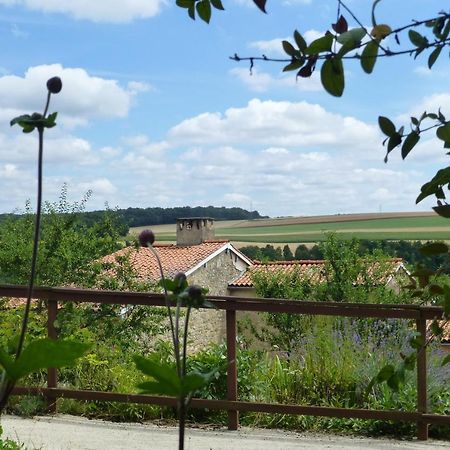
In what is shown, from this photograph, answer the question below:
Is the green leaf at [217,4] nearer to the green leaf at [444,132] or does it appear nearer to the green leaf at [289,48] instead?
the green leaf at [289,48]

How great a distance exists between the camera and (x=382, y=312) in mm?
6141

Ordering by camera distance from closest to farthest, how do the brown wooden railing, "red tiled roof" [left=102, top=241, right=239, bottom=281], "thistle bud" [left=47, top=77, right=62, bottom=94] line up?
"thistle bud" [left=47, top=77, right=62, bottom=94]
the brown wooden railing
"red tiled roof" [left=102, top=241, right=239, bottom=281]

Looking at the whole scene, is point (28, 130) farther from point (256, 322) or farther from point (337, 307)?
point (256, 322)

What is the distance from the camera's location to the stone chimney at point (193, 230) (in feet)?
151

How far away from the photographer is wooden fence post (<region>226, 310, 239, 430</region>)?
618 cm

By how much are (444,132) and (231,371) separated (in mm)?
5120

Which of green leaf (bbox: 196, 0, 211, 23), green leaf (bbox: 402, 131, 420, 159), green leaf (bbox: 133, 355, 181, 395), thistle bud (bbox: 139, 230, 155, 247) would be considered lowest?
green leaf (bbox: 133, 355, 181, 395)

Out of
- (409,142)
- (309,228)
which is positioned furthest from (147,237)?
(309,228)

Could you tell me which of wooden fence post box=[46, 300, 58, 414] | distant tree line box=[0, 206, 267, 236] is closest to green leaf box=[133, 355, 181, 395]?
wooden fence post box=[46, 300, 58, 414]

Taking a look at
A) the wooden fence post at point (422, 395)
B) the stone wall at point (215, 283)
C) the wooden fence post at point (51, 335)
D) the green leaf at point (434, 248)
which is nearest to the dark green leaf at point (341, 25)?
the green leaf at point (434, 248)

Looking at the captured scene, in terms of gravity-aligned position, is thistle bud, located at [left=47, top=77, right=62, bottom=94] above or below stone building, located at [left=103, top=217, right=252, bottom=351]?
above

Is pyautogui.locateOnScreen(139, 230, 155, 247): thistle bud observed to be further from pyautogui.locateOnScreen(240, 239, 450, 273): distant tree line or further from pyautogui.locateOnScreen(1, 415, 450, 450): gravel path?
pyautogui.locateOnScreen(1, 415, 450, 450): gravel path

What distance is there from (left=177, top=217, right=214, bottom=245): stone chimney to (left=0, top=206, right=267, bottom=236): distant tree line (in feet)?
1.11

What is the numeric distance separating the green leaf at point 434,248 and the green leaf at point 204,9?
1.95ft
